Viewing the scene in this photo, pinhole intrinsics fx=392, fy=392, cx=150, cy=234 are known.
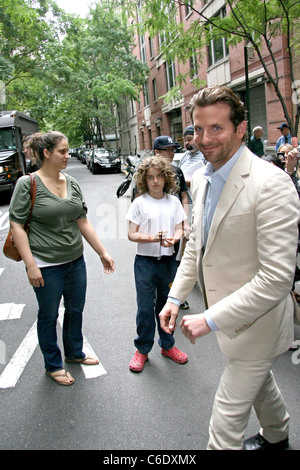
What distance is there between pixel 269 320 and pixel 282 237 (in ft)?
1.45

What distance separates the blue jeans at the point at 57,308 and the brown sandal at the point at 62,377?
38 mm

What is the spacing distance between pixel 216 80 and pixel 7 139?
33.3 ft

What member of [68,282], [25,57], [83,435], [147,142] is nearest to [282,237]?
[83,435]

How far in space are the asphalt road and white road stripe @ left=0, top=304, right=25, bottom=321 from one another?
0.23 feet

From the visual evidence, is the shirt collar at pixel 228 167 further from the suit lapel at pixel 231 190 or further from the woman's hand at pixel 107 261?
the woman's hand at pixel 107 261

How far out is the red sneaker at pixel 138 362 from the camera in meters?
3.40

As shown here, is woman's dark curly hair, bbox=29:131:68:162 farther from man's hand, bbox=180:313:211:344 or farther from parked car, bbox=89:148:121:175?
parked car, bbox=89:148:121:175

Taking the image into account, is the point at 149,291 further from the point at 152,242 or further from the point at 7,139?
the point at 7,139

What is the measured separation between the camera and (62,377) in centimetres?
328

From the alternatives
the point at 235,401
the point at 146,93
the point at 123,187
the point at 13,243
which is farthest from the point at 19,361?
the point at 146,93

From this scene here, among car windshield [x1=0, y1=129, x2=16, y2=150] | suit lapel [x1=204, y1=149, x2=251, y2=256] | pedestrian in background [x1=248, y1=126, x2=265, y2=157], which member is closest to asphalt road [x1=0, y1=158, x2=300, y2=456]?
suit lapel [x1=204, y1=149, x2=251, y2=256]

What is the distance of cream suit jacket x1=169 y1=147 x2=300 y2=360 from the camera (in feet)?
5.26

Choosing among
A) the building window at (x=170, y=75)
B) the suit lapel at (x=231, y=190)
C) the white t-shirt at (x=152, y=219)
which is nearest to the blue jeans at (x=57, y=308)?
the white t-shirt at (x=152, y=219)

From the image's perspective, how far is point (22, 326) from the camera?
14.6ft
